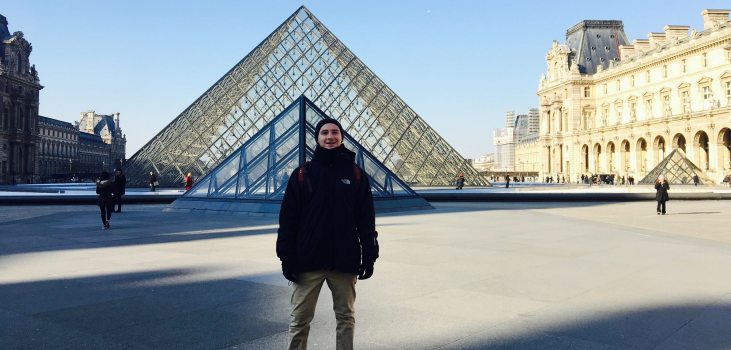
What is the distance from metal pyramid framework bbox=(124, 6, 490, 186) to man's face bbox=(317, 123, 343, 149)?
79.5 feet

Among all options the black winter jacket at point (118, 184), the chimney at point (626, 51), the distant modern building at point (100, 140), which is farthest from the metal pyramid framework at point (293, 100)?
the distant modern building at point (100, 140)

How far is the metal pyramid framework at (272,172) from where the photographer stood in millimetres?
13969

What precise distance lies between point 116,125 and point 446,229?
12561 centimetres

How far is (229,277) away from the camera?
18.1ft

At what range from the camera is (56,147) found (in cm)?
9394

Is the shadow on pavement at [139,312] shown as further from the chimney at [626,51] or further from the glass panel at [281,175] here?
the chimney at [626,51]

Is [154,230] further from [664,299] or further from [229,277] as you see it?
[664,299]

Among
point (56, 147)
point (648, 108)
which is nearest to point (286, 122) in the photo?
point (648, 108)

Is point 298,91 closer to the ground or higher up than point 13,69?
closer to the ground

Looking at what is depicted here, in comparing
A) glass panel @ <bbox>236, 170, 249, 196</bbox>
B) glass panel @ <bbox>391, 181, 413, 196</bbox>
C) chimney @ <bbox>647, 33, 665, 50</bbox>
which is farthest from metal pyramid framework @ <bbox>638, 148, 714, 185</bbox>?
glass panel @ <bbox>236, 170, 249, 196</bbox>

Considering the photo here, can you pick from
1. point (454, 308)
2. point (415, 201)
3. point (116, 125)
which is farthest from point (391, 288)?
point (116, 125)

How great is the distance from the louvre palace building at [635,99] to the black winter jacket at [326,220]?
44.4 meters

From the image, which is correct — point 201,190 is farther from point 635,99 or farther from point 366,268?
point 635,99

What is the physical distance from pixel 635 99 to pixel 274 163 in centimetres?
4874
